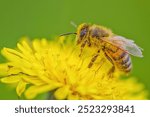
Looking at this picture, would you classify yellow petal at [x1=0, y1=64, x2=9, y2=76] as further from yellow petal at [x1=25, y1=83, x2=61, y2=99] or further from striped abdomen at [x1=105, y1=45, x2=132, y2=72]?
striped abdomen at [x1=105, y1=45, x2=132, y2=72]

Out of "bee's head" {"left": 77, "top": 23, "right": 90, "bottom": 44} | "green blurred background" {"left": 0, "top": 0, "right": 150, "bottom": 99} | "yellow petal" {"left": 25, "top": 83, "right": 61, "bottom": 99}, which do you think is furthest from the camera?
"green blurred background" {"left": 0, "top": 0, "right": 150, "bottom": 99}

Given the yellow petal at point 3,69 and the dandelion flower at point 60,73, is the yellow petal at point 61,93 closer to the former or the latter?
the dandelion flower at point 60,73

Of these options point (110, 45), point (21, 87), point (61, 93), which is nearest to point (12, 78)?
point (21, 87)

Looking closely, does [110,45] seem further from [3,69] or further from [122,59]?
[3,69]

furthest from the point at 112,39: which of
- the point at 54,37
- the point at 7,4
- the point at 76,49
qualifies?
the point at 7,4

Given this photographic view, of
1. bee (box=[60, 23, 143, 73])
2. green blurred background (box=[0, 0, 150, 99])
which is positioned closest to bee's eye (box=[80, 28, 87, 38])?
bee (box=[60, 23, 143, 73])

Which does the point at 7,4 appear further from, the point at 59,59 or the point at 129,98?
the point at 129,98
